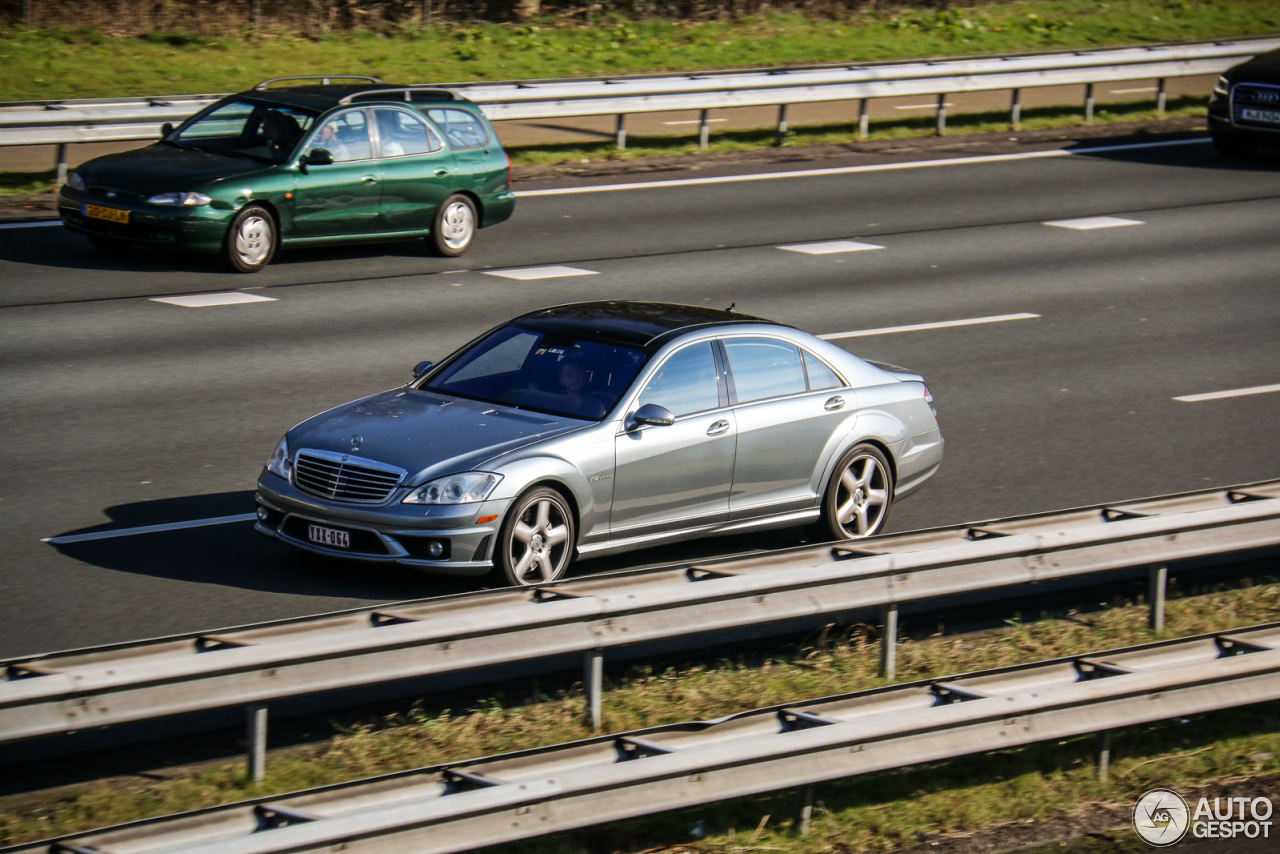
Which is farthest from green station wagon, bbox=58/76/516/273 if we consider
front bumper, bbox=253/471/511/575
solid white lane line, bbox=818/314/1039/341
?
front bumper, bbox=253/471/511/575

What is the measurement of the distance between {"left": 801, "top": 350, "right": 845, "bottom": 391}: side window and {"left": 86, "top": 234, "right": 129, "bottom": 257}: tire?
824 cm

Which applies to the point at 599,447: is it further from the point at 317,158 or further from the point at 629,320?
the point at 317,158

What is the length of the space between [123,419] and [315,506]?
3543 millimetres

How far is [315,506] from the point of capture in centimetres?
842

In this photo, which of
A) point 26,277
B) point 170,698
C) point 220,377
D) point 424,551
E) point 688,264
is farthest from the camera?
point 688,264

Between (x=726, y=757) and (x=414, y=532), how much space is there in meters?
2.95

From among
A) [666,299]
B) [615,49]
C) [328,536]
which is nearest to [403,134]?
[666,299]

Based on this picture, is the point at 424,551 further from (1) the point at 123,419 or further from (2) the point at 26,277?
(2) the point at 26,277

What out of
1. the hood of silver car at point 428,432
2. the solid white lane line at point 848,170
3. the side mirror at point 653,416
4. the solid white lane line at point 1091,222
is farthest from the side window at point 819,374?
the solid white lane line at point 848,170

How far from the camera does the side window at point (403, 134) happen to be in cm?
1683

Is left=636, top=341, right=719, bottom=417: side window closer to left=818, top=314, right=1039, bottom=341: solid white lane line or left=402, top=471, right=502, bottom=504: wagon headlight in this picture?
left=402, top=471, right=502, bottom=504: wagon headlight

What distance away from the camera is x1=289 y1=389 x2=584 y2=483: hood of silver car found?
8.38m

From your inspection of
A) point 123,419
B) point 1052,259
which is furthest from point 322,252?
point 1052,259

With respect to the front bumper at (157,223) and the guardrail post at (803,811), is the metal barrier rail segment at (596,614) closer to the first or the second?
the guardrail post at (803,811)
